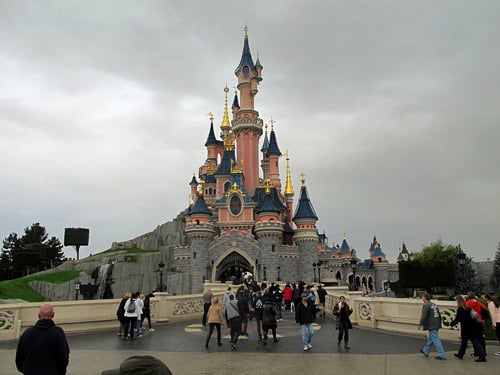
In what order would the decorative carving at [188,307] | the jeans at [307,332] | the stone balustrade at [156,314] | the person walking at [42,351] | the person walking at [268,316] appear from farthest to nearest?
the decorative carving at [188,307]
the stone balustrade at [156,314]
the person walking at [268,316]
the jeans at [307,332]
the person walking at [42,351]

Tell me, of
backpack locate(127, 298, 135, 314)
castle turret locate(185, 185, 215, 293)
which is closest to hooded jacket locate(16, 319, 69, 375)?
backpack locate(127, 298, 135, 314)

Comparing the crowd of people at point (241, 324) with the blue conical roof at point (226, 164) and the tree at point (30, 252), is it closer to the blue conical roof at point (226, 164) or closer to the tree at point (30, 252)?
the blue conical roof at point (226, 164)

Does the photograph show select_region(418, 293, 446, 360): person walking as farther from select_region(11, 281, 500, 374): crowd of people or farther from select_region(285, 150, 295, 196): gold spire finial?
select_region(285, 150, 295, 196): gold spire finial

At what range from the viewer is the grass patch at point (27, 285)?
142 feet

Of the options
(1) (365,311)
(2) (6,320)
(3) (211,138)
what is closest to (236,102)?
(3) (211,138)

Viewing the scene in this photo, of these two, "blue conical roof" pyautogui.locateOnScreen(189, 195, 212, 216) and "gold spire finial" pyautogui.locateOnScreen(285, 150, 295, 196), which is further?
"gold spire finial" pyautogui.locateOnScreen(285, 150, 295, 196)

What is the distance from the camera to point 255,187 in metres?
54.7

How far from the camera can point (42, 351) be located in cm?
493

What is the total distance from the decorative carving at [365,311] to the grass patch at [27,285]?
38.2m

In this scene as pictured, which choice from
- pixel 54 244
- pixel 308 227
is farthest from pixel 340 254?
pixel 54 244

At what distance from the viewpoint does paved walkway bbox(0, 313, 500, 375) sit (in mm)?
8688

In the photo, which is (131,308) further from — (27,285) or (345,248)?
(345,248)

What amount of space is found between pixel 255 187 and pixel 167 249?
13.6 meters

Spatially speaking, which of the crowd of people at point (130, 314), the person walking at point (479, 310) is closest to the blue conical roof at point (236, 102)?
the crowd of people at point (130, 314)
